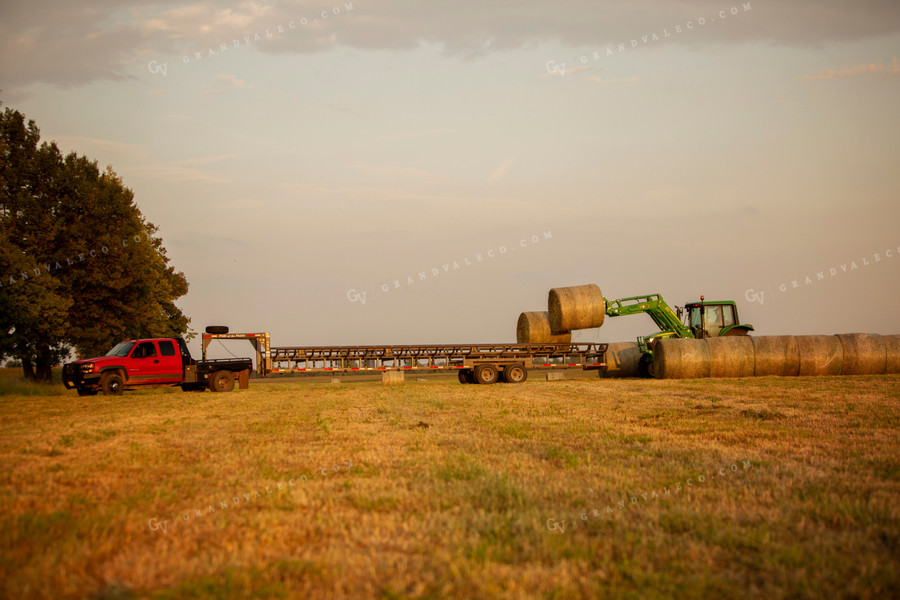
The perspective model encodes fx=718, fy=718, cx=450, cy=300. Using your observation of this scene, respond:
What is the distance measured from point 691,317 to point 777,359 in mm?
4987

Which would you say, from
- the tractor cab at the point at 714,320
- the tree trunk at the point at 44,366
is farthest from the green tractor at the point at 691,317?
the tree trunk at the point at 44,366

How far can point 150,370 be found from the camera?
83.8ft

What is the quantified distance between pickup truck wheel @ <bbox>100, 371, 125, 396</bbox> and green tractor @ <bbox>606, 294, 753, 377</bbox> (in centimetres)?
1994

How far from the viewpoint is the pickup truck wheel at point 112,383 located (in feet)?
81.0

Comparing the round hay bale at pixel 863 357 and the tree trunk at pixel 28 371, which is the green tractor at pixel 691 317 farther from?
the tree trunk at pixel 28 371

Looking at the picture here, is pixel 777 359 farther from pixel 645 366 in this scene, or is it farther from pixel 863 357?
pixel 645 366

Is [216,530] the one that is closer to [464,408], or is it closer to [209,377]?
[464,408]

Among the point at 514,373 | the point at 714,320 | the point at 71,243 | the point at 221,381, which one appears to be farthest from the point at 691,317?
the point at 71,243

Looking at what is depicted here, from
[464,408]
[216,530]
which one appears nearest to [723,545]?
[216,530]

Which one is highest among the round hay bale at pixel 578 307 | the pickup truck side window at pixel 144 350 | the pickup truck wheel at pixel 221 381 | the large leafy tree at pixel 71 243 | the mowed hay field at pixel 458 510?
the large leafy tree at pixel 71 243

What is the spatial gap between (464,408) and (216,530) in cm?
1150

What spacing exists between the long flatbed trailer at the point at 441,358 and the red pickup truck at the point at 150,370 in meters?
1.00

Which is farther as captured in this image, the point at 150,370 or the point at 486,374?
the point at 486,374

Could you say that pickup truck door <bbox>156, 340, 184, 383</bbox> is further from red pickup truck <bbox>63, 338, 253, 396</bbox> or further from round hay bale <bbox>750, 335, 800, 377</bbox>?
round hay bale <bbox>750, 335, 800, 377</bbox>
